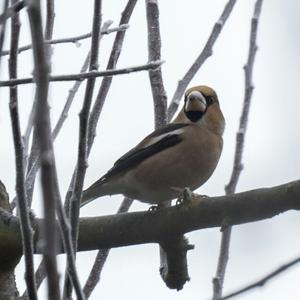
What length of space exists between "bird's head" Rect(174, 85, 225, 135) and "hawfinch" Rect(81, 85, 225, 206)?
153mm

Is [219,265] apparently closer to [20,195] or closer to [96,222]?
[96,222]

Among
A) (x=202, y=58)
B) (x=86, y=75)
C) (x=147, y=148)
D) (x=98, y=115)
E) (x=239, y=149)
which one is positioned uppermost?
(x=86, y=75)

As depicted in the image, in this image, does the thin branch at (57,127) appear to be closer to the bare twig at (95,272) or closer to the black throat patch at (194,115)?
the bare twig at (95,272)

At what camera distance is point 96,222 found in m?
2.70

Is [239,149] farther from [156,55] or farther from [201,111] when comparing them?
[201,111]

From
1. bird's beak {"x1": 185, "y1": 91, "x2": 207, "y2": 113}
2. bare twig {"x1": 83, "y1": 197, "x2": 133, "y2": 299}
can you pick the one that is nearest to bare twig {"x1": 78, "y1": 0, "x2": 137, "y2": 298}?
bare twig {"x1": 83, "y1": 197, "x2": 133, "y2": 299}

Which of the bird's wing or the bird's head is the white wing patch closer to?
the bird's wing

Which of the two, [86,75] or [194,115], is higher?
[86,75]

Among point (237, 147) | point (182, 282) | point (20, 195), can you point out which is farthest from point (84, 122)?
point (237, 147)

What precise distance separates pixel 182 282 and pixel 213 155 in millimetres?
1420

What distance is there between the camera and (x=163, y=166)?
4004 mm

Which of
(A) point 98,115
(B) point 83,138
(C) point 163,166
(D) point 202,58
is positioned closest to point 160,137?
(C) point 163,166

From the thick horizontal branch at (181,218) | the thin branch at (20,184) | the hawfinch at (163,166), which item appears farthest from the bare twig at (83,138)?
the hawfinch at (163,166)

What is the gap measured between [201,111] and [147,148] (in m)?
0.55
